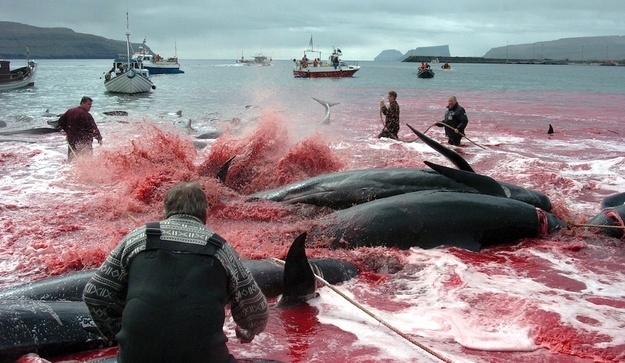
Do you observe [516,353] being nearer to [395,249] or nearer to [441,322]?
[441,322]

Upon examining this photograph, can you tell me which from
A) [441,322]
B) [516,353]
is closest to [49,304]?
[441,322]

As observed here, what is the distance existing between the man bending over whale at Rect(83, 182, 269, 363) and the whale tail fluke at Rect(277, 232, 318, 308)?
8.16ft

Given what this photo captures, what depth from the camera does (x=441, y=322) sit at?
18.9ft

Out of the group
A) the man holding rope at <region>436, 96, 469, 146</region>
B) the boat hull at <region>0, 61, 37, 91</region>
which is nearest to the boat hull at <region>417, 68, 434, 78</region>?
the boat hull at <region>0, 61, 37, 91</region>

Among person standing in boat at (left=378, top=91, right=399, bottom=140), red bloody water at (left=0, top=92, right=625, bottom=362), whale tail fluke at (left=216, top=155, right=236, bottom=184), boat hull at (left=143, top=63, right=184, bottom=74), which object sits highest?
boat hull at (left=143, top=63, right=184, bottom=74)

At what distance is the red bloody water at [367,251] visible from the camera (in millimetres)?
5367

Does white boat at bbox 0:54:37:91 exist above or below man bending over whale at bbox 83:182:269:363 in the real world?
above

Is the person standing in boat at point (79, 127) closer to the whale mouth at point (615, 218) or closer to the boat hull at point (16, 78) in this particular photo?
the whale mouth at point (615, 218)

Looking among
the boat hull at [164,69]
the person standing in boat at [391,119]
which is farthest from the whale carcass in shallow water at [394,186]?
the boat hull at [164,69]

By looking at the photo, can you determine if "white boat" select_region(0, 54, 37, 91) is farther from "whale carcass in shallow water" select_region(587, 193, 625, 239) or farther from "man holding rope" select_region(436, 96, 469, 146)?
"whale carcass in shallow water" select_region(587, 193, 625, 239)

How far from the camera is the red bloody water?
5.37m

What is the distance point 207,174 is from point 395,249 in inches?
227

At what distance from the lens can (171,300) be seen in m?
3.10

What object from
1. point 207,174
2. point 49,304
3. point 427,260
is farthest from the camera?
point 207,174
